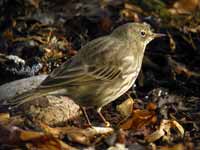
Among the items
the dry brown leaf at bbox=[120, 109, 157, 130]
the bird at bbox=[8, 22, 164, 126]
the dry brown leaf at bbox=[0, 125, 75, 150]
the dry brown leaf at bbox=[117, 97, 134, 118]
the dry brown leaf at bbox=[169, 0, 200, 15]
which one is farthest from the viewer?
the dry brown leaf at bbox=[169, 0, 200, 15]

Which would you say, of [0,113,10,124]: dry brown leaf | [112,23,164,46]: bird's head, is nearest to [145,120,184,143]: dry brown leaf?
[112,23,164,46]: bird's head

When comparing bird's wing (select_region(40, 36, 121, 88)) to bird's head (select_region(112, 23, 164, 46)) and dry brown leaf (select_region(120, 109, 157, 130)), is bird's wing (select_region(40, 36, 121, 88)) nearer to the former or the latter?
bird's head (select_region(112, 23, 164, 46))

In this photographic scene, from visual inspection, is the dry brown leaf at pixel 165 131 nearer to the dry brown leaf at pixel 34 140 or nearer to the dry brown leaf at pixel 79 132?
the dry brown leaf at pixel 79 132

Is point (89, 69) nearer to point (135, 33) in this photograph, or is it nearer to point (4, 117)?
point (135, 33)

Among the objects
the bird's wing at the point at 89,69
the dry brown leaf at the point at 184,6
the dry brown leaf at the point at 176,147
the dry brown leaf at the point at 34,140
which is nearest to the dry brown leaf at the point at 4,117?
the dry brown leaf at the point at 34,140

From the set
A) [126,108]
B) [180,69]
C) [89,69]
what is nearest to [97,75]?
[89,69]

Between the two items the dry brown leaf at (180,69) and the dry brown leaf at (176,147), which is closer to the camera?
the dry brown leaf at (176,147)

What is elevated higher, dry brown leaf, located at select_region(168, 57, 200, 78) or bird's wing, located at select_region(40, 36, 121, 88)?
bird's wing, located at select_region(40, 36, 121, 88)

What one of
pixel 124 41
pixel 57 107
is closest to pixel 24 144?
pixel 57 107

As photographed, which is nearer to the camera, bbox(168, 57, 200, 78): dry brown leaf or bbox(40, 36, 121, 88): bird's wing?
bbox(40, 36, 121, 88): bird's wing
